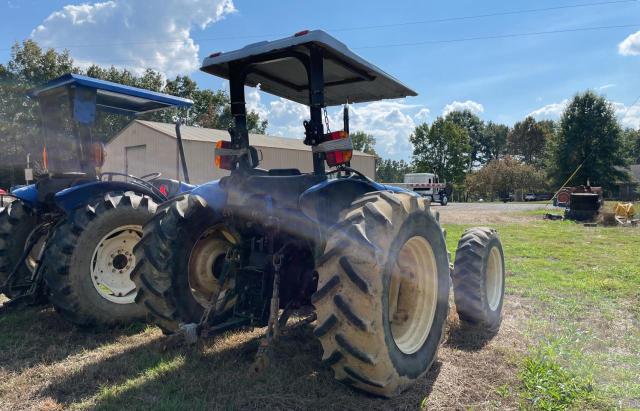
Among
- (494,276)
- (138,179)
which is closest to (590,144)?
(494,276)

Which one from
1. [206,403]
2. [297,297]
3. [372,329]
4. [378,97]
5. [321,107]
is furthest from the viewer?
[378,97]

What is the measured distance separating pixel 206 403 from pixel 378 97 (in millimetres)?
3479

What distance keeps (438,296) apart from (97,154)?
4.30 metres

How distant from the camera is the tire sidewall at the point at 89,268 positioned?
4.77 metres

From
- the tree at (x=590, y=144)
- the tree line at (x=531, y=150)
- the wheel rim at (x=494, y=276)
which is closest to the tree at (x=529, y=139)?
the tree line at (x=531, y=150)

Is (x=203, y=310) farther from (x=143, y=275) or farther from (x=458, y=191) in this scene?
(x=458, y=191)

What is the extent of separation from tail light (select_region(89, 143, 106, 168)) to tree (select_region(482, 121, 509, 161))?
90.2 meters

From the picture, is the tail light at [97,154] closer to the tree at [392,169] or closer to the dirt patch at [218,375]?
the dirt patch at [218,375]

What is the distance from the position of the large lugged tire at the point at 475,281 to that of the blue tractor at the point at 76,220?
3375 millimetres

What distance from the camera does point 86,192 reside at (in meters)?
5.16

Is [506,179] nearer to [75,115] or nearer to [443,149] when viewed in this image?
[443,149]

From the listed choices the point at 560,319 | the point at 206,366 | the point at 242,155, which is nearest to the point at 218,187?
the point at 242,155

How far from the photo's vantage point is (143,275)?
3.94 meters

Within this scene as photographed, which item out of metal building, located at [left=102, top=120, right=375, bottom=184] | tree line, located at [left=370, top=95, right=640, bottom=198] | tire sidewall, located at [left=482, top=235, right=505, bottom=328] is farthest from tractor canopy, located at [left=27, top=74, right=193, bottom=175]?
tree line, located at [left=370, top=95, right=640, bottom=198]
